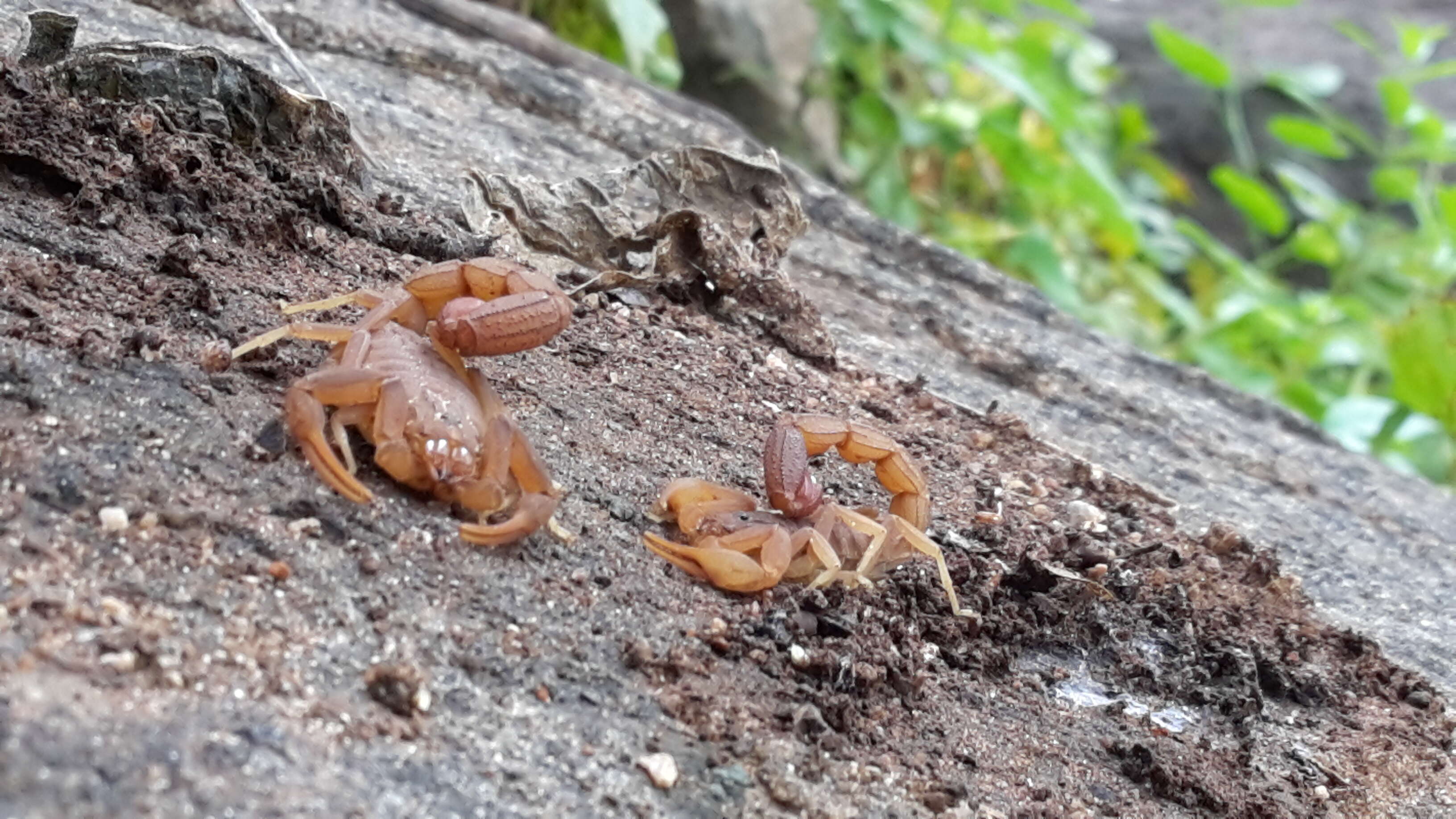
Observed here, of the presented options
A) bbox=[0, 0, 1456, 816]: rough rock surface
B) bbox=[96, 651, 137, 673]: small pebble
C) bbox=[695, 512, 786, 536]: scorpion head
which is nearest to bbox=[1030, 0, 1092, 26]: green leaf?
bbox=[0, 0, 1456, 816]: rough rock surface

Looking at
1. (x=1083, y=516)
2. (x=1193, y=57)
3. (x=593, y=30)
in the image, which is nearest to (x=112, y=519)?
(x=1083, y=516)

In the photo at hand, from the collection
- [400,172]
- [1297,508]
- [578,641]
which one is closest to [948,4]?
[1297,508]

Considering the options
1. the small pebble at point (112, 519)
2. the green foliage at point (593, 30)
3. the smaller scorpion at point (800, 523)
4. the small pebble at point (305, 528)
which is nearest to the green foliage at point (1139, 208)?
the green foliage at point (593, 30)

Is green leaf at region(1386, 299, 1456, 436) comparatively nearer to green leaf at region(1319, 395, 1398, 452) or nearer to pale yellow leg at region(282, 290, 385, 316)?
green leaf at region(1319, 395, 1398, 452)

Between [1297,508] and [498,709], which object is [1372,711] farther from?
[498,709]

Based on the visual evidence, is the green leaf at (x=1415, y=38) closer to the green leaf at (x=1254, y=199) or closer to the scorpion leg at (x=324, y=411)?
the green leaf at (x=1254, y=199)

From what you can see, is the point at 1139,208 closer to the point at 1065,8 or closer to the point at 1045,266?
the point at 1045,266

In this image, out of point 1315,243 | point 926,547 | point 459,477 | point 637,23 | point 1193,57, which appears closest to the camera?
point 459,477
